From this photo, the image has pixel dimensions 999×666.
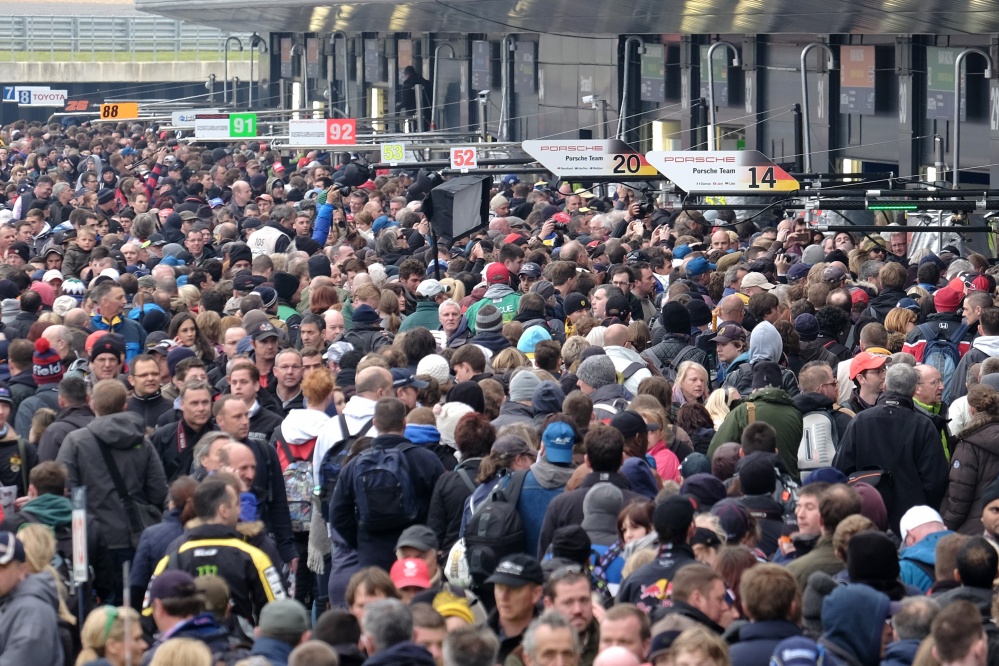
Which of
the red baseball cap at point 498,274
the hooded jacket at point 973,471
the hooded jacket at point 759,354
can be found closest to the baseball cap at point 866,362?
the hooded jacket at point 759,354

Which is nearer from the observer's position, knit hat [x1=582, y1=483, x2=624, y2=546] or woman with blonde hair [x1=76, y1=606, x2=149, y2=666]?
woman with blonde hair [x1=76, y1=606, x2=149, y2=666]

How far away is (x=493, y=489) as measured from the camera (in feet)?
26.7

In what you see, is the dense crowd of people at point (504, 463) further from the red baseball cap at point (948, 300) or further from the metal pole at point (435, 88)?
the metal pole at point (435, 88)

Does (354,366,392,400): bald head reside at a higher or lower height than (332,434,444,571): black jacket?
higher

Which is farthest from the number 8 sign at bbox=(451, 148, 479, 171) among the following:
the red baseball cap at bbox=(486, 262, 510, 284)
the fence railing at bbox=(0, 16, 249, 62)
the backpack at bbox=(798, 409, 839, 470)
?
the fence railing at bbox=(0, 16, 249, 62)

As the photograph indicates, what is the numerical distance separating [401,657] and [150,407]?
480 cm

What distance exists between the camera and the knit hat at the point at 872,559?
6.55m

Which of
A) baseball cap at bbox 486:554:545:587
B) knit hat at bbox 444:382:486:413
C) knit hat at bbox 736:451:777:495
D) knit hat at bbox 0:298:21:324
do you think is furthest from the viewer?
knit hat at bbox 0:298:21:324

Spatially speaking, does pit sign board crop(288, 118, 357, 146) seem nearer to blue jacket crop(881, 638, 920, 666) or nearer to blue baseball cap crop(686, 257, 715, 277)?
blue baseball cap crop(686, 257, 715, 277)

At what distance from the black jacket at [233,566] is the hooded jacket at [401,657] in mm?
1472

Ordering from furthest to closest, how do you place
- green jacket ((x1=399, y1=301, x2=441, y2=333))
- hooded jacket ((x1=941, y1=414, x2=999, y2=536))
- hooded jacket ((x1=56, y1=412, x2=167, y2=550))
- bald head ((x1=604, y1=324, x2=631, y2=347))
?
green jacket ((x1=399, y1=301, x2=441, y2=333)) → bald head ((x1=604, y1=324, x2=631, y2=347)) → hooded jacket ((x1=941, y1=414, x2=999, y2=536)) → hooded jacket ((x1=56, y1=412, x2=167, y2=550))

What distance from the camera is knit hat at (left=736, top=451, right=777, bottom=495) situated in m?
7.90

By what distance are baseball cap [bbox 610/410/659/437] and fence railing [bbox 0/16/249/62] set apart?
52249 mm

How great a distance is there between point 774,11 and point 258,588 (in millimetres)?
14319
